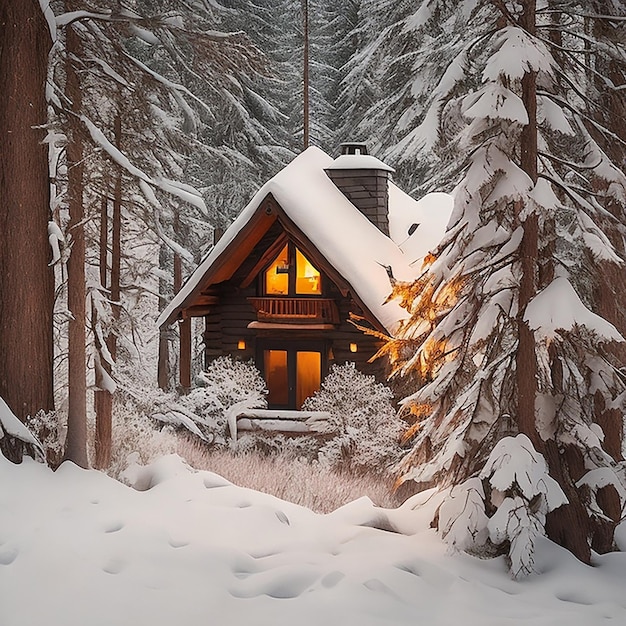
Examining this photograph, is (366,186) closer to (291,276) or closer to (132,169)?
(291,276)

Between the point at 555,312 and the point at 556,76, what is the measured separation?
8.87ft

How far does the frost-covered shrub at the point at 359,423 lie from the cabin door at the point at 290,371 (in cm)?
A: 280

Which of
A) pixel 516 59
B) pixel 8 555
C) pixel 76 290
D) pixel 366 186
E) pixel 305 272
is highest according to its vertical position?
pixel 366 186

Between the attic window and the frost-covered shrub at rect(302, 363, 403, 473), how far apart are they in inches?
122

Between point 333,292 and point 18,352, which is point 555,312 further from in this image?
point 333,292

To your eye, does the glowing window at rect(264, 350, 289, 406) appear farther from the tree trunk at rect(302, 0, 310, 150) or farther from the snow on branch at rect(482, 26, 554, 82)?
the snow on branch at rect(482, 26, 554, 82)

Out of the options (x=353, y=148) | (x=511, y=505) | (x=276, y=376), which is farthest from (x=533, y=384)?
(x=353, y=148)

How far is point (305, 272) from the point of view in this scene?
59.6ft

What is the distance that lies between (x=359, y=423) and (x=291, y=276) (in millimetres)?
4742

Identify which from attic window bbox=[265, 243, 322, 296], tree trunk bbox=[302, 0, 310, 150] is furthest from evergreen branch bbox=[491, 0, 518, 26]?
tree trunk bbox=[302, 0, 310, 150]

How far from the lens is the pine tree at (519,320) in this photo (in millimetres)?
7109

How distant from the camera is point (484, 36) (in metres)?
7.96

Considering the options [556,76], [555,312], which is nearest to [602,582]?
[555,312]

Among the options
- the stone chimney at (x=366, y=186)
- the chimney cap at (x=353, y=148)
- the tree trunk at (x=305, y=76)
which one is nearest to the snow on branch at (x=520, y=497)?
the stone chimney at (x=366, y=186)
